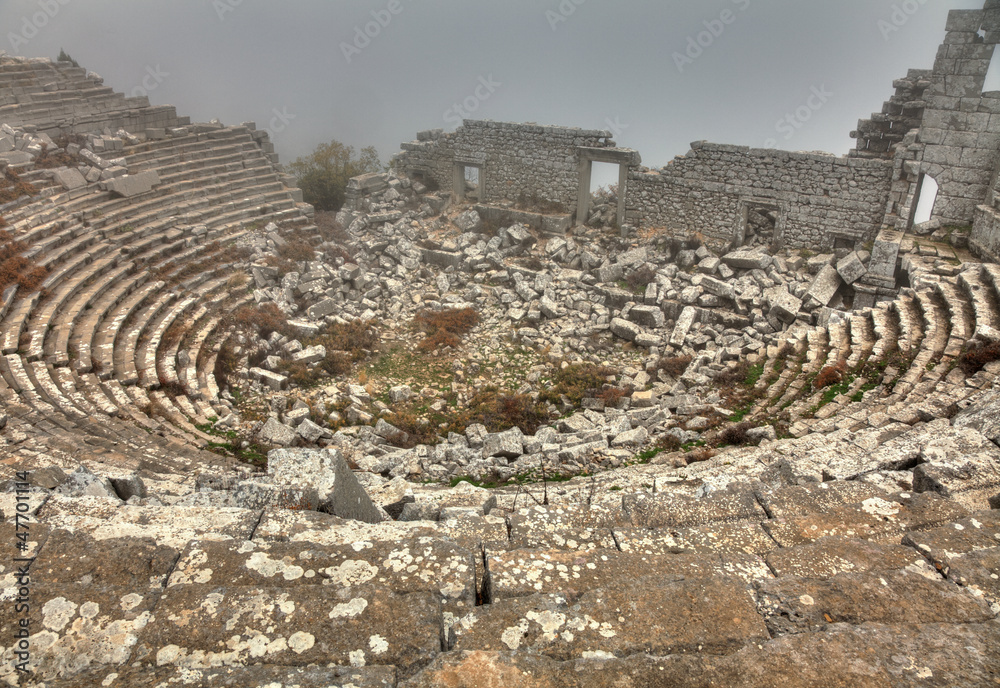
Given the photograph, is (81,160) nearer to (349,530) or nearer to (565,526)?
(349,530)

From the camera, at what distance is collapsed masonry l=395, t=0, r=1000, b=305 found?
41.5 feet

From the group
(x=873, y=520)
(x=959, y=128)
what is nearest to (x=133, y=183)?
(x=873, y=520)

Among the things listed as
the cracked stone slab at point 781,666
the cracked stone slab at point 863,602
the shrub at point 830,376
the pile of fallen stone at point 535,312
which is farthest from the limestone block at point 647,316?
the cracked stone slab at point 781,666

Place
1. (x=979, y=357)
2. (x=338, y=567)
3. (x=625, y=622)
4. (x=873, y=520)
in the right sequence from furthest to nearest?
(x=979, y=357)
(x=873, y=520)
(x=338, y=567)
(x=625, y=622)

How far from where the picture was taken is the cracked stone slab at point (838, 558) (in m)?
3.40

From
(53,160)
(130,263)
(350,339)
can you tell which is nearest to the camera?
(350,339)

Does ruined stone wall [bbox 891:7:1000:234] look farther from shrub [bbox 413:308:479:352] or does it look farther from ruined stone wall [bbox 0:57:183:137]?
ruined stone wall [bbox 0:57:183:137]

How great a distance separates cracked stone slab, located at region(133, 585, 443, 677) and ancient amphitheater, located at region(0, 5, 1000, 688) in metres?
0.02

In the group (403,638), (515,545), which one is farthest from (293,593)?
(515,545)

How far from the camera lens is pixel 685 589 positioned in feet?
10.1

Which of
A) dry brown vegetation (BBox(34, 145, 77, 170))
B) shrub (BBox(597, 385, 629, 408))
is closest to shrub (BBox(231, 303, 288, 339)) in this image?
dry brown vegetation (BBox(34, 145, 77, 170))

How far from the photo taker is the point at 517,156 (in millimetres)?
17859

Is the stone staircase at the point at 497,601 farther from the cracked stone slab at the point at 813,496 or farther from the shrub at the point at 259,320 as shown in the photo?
the shrub at the point at 259,320

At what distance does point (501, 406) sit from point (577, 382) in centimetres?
172
